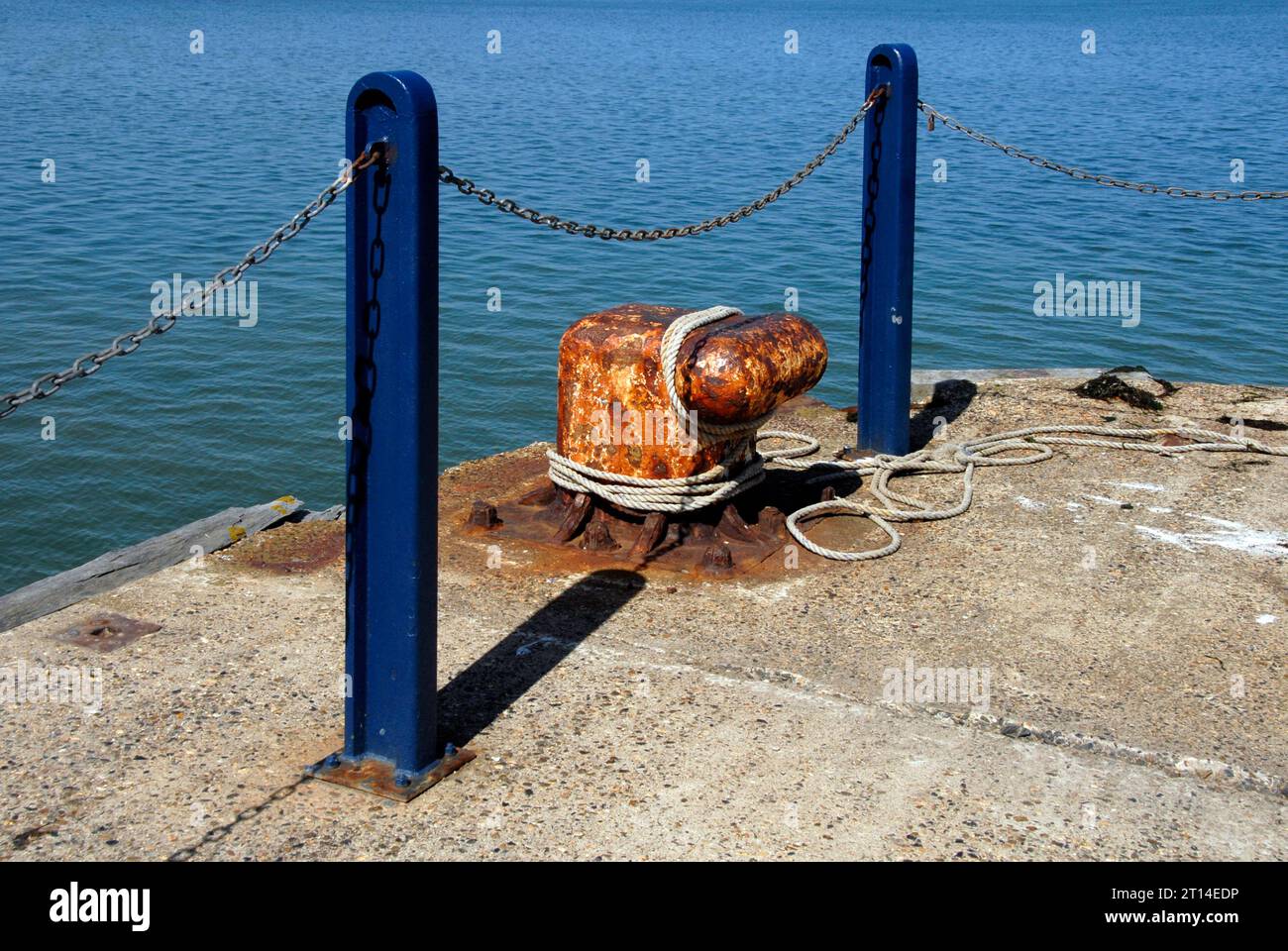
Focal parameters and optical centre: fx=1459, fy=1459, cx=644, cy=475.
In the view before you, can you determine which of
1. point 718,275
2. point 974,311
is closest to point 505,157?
point 718,275

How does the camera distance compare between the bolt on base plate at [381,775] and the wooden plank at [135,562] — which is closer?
the bolt on base plate at [381,775]

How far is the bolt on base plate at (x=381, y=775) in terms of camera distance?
416cm

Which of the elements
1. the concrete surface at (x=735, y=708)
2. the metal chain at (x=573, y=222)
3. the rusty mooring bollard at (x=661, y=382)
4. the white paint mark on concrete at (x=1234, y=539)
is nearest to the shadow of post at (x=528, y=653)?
the concrete surface at (x=735, y=708)

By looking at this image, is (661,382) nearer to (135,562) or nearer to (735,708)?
(735,708)

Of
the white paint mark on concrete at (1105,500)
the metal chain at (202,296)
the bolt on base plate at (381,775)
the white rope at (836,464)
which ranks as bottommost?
the bolt on base plate at (381,775)

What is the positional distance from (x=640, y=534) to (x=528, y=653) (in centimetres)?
116

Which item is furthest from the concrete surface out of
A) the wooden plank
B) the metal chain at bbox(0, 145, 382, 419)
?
the metal chain at bbox(0, 145, 382, 419)

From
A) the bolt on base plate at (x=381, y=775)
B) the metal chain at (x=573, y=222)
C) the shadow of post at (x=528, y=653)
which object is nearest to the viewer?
the bolt on base plate at (x=381, y=775)

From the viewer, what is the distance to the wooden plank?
622cm

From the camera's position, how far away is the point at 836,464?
7215 mm

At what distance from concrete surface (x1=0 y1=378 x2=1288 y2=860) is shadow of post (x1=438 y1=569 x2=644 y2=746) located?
1cm

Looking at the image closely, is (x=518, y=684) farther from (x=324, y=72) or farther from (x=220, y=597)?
(x=324, y=72)

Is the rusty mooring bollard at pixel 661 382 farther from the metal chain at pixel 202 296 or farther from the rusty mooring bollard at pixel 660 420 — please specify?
the metal chain at pixel 202 296

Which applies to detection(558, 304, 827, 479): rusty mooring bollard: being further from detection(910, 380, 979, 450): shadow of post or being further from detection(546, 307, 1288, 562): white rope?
detection(910, 380, 979, 450): shadow of post
